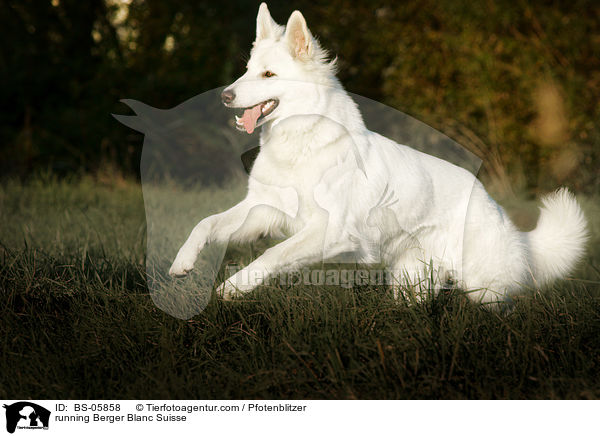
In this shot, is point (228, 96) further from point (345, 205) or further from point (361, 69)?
point (361, 69)

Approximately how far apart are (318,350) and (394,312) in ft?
1.91

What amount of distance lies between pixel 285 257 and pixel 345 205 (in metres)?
0.46

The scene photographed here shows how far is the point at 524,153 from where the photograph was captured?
8.51m

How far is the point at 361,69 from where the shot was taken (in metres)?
10.3

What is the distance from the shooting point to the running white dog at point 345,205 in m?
2.65

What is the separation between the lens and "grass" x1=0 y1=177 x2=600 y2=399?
2146mm

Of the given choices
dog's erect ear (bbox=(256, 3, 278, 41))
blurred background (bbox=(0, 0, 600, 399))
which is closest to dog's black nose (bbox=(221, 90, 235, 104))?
blurred background (bbox=(0, 0, 600, 399))

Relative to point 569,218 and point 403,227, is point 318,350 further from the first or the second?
point 569,218

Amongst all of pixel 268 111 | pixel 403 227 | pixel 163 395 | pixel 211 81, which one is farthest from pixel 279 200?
pixel 211 81

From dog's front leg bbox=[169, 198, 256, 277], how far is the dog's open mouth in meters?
0.46
